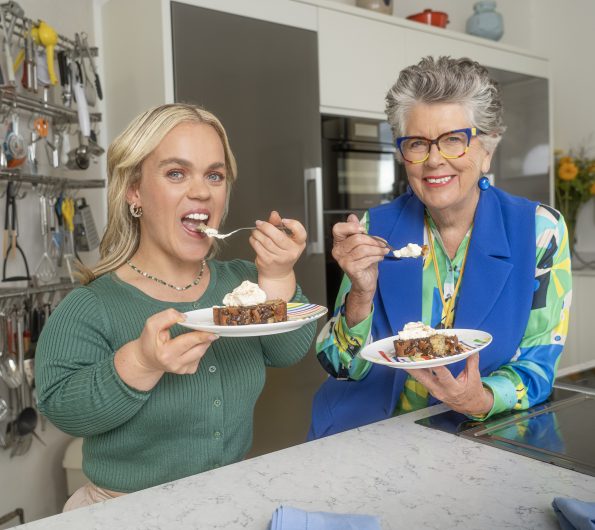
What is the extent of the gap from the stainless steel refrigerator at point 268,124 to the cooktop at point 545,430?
156 cm

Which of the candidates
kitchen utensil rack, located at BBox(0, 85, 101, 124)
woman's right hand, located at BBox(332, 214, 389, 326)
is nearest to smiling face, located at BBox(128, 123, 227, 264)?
woman's right hand, located at BBox(332, 214, 389, 326)

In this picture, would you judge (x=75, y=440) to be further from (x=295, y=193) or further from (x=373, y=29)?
(x=373, y=29)

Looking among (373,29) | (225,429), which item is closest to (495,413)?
(225,429)

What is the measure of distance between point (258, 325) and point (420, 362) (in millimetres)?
274

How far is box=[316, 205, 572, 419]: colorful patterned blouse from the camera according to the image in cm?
129

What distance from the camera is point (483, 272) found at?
55.5 inches

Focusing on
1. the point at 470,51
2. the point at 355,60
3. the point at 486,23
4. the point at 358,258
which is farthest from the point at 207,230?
Answer: the point at 486,23

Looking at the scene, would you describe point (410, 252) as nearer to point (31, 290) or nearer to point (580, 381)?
point (580, 381)

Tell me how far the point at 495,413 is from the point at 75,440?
179cm

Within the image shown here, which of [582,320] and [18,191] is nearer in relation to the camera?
[18,191]

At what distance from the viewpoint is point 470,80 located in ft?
4.60

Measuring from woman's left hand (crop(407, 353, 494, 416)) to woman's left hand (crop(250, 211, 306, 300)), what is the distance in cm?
34

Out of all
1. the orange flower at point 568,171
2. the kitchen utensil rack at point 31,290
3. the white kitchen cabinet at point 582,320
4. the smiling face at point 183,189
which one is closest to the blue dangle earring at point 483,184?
the smiling face at point 183,189

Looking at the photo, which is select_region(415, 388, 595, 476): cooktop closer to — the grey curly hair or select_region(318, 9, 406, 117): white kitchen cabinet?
the grey curly hair
